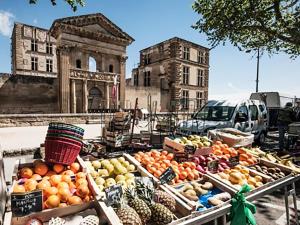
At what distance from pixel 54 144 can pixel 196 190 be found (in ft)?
6.70

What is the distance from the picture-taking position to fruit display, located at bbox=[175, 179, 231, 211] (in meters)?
2.54

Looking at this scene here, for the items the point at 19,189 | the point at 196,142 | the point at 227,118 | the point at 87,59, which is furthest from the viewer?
the point at 87,59

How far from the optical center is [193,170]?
3412 mm

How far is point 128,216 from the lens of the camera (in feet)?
6.30

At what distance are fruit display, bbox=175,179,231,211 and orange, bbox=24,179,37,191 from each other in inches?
69.0

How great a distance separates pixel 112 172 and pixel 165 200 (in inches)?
42.6

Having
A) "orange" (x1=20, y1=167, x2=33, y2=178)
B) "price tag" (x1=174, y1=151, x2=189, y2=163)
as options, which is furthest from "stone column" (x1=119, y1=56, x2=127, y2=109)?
"orange" (x1=20, y1=167, x2=33, y2=178)

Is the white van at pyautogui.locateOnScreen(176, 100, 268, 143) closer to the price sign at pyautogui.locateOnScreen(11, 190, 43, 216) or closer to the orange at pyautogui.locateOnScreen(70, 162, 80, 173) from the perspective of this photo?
the orange at pyautogui.locateOnScreen(70, 162, 80, 173)

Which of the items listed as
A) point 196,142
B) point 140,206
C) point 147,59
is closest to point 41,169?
point 140,206

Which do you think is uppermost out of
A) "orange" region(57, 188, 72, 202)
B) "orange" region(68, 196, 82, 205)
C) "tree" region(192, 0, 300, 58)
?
"tree" region(192, 0, 300, 58)

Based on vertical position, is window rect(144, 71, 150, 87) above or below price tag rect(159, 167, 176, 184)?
above

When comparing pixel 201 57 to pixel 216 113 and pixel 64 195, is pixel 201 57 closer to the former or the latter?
pixel 216 113

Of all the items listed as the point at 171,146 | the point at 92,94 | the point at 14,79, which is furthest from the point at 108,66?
the point at 171,146

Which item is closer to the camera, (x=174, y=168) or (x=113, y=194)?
(x=113, y=194)
